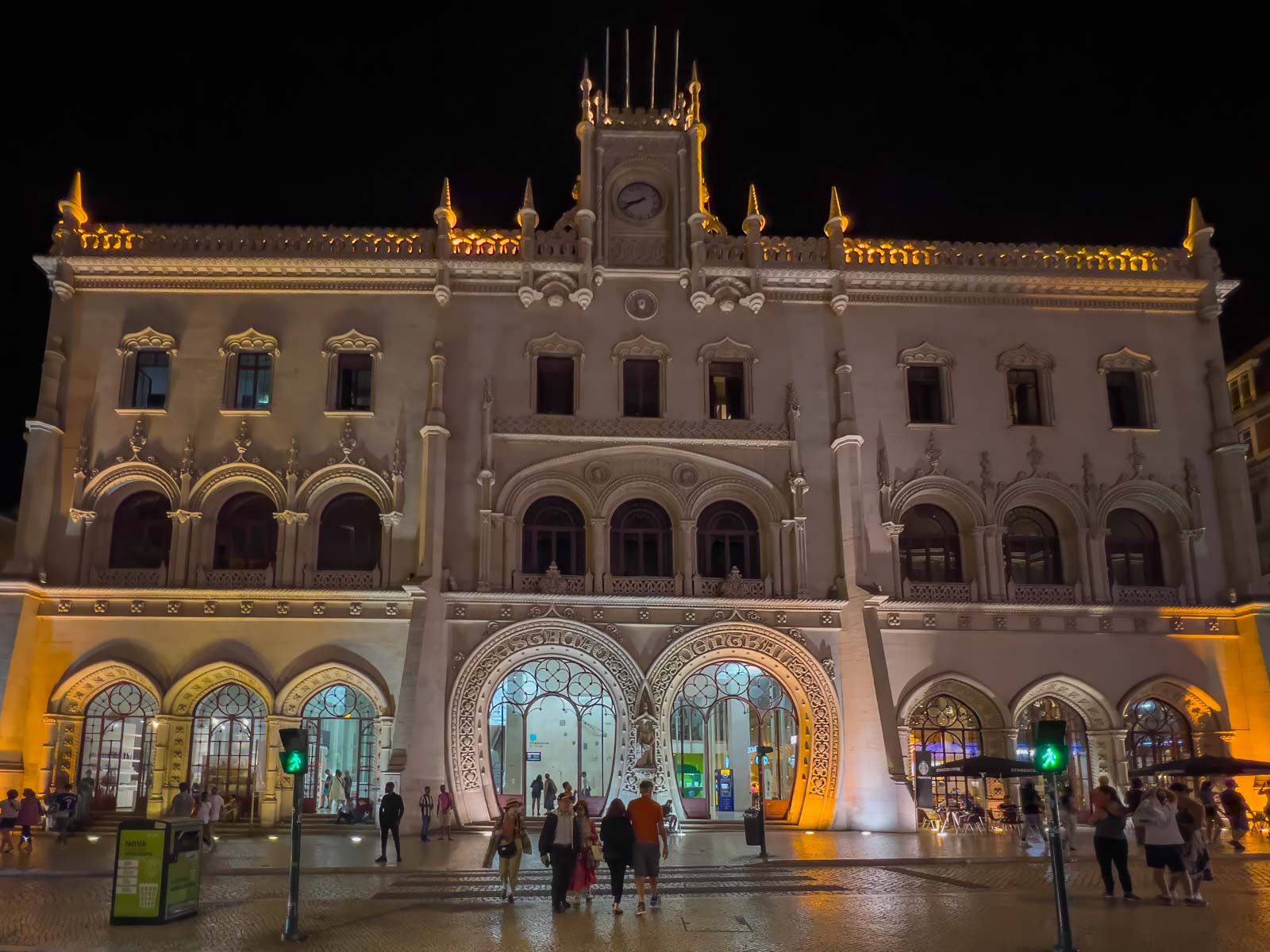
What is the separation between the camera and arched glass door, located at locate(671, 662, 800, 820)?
2955 centimetres

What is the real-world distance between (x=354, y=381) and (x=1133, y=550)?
21.8 meters

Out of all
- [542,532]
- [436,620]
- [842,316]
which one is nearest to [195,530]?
[436,620]

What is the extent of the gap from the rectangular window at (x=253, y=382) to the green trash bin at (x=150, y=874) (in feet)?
56.8

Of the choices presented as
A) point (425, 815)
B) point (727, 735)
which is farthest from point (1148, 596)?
point (425, 815)

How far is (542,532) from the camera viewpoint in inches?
1191

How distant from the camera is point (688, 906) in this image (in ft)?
52.4

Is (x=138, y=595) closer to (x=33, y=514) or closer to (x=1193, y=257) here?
(x=33, y=514)

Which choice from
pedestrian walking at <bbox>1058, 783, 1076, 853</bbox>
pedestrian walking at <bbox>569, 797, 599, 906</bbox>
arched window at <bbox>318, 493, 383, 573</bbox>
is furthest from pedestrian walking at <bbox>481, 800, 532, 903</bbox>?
arched window at <bbox>318, 493, 383, 573</bbox>

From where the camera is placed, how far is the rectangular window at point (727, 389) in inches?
1235

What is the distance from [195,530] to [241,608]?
2.46 metres

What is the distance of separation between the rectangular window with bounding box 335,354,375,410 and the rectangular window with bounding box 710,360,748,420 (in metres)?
9.29

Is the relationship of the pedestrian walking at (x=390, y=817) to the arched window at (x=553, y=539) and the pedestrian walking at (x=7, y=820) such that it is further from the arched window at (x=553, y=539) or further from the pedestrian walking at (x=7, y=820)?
the arched window at (x=553, y=539)

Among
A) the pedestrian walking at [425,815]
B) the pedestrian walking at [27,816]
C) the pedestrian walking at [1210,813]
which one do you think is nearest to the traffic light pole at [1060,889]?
the pedestrian walking at [1210,813]

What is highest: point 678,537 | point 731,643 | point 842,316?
point 842,316
